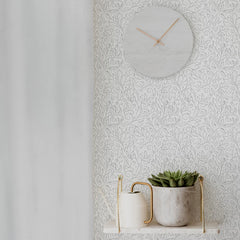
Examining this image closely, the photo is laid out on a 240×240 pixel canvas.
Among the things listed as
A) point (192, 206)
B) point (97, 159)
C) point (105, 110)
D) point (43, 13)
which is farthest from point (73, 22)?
point (192, 206)

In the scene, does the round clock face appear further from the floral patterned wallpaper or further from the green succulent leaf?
the green succulent leaf

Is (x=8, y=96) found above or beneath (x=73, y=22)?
beneath

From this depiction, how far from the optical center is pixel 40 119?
621mm

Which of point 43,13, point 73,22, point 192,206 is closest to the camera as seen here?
point 43,13

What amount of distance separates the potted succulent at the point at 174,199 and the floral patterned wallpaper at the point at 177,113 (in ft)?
0.43

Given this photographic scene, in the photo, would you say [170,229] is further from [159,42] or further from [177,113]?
[159,42]

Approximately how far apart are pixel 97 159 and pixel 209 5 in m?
0.74

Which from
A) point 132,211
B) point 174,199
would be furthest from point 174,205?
point 132,211

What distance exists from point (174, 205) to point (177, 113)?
361 millimetres

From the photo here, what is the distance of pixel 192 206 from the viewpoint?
4.11ft

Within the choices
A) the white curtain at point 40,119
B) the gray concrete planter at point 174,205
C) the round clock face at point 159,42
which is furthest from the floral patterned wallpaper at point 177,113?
the white curtain at point 40,119

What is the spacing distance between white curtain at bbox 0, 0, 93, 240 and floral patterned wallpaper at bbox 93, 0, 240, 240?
1.13 ft

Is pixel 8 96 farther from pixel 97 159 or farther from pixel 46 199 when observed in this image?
pixel 97 159

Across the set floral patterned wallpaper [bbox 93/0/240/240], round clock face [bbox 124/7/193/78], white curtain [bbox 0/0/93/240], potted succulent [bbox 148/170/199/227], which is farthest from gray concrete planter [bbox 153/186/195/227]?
round clock face [bbox 124/7/193/78]
